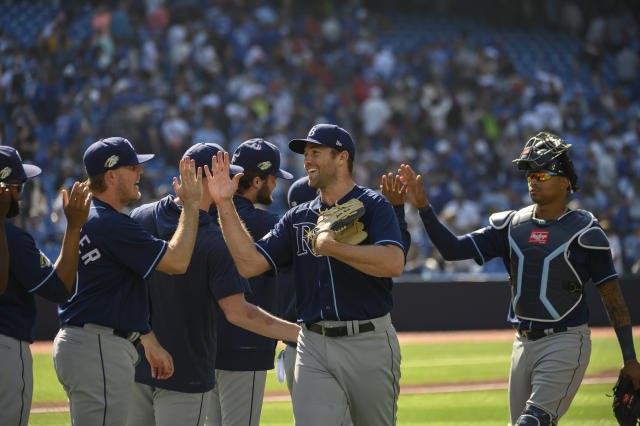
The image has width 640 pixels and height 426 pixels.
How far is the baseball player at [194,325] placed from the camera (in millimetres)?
4637

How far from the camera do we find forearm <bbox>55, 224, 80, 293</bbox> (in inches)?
168

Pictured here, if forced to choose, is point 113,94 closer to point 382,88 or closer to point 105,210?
point 382,88

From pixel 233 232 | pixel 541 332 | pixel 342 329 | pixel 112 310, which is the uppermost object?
pixel 233 232

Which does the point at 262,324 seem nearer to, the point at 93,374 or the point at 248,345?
the point at 248,345

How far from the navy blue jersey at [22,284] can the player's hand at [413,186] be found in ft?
7.29

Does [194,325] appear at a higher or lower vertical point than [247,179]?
lower

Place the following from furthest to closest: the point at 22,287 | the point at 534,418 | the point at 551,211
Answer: the point at 551,211 < the point at 534,418 < the point at 22,287

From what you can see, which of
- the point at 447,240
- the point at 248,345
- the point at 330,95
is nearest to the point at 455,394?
the point at 447,240

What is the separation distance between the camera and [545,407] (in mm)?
4957

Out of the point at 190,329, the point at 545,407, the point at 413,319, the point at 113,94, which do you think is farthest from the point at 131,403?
the point at 113,94

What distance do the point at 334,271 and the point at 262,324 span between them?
57 cm

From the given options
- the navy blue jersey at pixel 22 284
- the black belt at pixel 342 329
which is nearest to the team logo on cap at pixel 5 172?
the navy blue jersey at pixel 22 284

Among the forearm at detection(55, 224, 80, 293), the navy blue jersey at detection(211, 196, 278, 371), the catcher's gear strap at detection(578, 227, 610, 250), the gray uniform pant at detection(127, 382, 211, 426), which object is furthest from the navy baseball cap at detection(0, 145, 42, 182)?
the catcher's gear strap at detection(578, 227, 610, 250)

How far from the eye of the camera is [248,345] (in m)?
5.26
